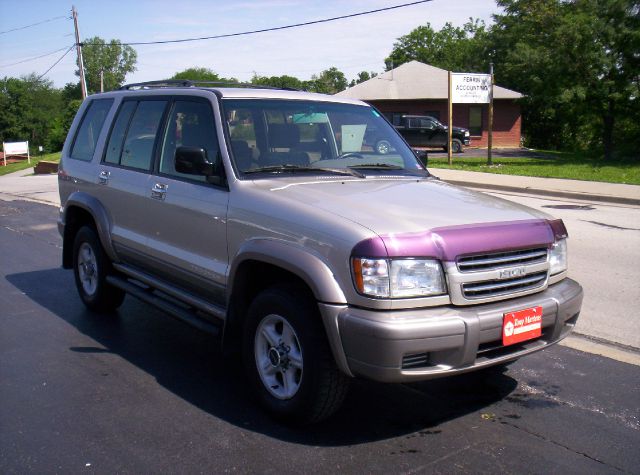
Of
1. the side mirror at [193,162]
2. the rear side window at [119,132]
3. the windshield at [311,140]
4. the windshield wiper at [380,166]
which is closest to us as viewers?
the side mirror at [193,162]

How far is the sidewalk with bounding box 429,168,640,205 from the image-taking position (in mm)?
15055

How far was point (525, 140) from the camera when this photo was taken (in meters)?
43.2

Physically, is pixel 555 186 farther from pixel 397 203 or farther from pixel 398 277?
pixel 398 277

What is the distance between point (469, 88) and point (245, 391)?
65.4 feet

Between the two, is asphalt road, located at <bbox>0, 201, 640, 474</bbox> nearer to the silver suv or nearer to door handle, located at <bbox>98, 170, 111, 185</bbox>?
the silver suv

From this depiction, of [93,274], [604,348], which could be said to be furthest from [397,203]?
[93,274]

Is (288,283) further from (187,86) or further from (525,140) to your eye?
(525,140)

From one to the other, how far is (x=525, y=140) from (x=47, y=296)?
39856 millimetres

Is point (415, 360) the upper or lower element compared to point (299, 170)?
lower

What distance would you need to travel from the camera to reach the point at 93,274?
646 centimetres

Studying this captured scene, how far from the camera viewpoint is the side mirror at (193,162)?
4.36 metres

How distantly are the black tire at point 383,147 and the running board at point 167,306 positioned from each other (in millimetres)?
1815

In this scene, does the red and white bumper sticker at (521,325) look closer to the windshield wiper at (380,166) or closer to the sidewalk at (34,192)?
the windshield wiper at (380,166)

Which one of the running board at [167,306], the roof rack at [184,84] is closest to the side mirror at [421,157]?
the roof rack at [184,84]
